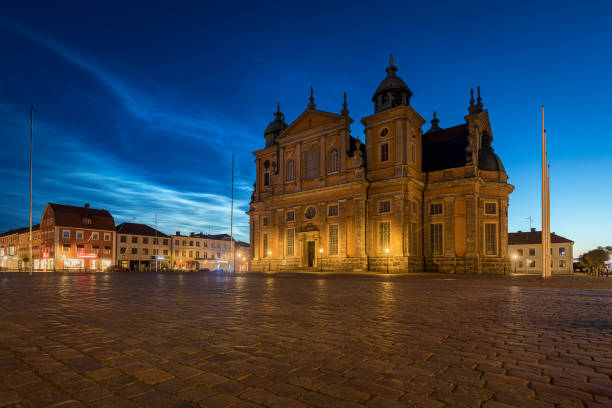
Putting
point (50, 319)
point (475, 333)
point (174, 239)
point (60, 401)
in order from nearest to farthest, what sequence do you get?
point (60, 401)
point (475, 333)
point (50, 319)
point (174, 239)

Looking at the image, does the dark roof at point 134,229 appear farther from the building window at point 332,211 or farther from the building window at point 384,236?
the building window at point 384,236

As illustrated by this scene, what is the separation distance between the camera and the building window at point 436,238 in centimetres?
3947

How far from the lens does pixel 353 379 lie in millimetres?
3537

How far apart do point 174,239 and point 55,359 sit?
273ft

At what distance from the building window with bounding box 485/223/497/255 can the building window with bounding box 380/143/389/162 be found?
11997 mm

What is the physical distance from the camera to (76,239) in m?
68.0

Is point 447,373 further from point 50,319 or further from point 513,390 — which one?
point 50,319

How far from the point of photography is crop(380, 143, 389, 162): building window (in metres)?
40.5

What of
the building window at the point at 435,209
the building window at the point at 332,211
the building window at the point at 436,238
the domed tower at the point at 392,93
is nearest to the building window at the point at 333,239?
the building window at the point at 332,211

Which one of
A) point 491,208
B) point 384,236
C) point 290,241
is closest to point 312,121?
point 290,241

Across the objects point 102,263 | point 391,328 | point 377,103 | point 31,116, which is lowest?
point 102,263

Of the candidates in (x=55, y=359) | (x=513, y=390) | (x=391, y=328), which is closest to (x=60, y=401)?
(x=55, y=359)

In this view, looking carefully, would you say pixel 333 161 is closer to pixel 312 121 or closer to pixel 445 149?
pixel 312 121

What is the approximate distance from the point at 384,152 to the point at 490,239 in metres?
13.6
